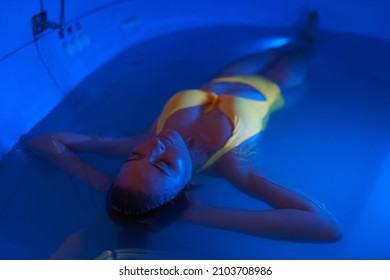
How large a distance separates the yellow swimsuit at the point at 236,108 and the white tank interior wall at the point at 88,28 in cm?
47

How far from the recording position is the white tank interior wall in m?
1.41

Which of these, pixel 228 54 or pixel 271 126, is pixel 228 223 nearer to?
pixel 271 126

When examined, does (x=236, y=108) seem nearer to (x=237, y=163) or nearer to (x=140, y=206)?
(x=237, y=163)

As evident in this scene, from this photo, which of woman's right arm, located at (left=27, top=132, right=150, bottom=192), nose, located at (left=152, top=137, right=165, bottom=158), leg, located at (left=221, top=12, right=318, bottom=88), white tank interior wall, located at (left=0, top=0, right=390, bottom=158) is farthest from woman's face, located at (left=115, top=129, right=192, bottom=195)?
leg, located at (left=221, top=12, right=318, bottom=88)

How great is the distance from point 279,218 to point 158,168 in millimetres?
311

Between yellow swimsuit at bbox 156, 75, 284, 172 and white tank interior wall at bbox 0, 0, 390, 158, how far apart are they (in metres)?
0.47

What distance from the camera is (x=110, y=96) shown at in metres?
1.68

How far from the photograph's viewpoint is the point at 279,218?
1.04m

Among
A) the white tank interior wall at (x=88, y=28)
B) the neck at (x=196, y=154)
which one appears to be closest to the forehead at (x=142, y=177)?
the neck at (x=196, y=154)

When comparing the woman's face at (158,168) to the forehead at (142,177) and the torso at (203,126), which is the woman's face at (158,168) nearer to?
the forehead at (142,177)

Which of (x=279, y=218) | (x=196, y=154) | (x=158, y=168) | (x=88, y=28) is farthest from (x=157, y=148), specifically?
(x=88, y=28)

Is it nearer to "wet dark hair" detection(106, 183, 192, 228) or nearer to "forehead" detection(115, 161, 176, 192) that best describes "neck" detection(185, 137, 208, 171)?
"wet dark hair" detection(106, 183, 192, 228)

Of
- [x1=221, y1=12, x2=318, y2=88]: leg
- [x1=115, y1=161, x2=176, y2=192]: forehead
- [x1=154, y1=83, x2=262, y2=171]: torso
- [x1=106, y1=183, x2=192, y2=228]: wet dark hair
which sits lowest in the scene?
[x1=106, y1=183, x2=192, y2=228]: wet dark hair
